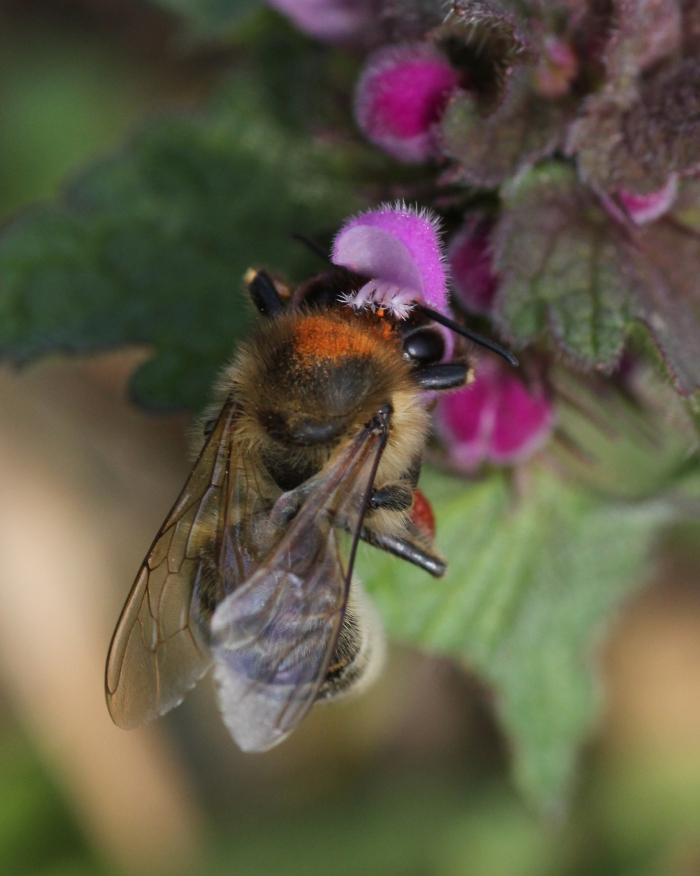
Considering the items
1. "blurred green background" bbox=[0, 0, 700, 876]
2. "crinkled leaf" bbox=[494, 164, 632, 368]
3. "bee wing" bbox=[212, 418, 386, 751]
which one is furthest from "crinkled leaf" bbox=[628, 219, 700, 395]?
"blurred green background" bbox=[0, 0, 700, 876]

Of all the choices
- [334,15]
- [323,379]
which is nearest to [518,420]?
[323,379]

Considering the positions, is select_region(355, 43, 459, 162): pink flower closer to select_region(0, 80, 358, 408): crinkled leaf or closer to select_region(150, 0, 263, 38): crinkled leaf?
select_region(0, 80, 358, 408): crinkled leaf

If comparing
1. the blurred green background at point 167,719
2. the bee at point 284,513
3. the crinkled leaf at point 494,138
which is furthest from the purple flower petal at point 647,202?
the blurred green background at point 167,719

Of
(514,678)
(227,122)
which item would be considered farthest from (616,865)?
(227,122)

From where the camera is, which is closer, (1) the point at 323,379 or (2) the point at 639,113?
(1) the point at 323,379

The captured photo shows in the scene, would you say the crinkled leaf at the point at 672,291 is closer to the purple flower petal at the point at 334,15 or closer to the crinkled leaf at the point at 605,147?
the crinkled leaf at the point at 605,147

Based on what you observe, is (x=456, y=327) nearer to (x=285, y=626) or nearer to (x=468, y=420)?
(x=468, y=420)

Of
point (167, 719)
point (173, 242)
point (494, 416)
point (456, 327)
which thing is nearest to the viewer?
point (456, 327)
